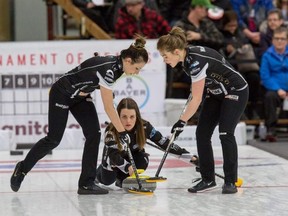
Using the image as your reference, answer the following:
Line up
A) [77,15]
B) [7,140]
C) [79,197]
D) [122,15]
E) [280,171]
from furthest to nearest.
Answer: [77,15] < [122,15] < [7,140] < [280,171] < [79,197]

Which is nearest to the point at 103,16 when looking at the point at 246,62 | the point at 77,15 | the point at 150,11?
the point at 77,15

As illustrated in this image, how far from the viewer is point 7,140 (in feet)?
36.9

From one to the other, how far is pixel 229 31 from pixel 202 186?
5.23 m

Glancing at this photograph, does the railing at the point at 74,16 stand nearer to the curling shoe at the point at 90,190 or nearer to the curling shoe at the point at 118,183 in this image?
the curling shoe at the point at 118,183

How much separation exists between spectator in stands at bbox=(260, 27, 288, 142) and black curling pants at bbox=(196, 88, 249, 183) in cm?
389

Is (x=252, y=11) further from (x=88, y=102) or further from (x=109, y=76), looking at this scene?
(x=109, y=76)

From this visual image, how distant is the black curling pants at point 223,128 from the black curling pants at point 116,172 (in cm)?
56

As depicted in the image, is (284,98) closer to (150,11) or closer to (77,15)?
(150,11)

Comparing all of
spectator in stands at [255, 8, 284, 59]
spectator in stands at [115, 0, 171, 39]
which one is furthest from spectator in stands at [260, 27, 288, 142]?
spectator in stands at [115, 0, 171, 39]

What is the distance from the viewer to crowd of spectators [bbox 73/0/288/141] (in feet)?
39.3

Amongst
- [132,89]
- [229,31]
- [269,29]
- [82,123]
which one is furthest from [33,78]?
[82,123]

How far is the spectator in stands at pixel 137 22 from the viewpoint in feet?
40.6

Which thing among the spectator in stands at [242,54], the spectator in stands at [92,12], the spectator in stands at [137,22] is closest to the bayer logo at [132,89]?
the spectator in stands at [137,22]

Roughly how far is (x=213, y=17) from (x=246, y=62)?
2.75ft
